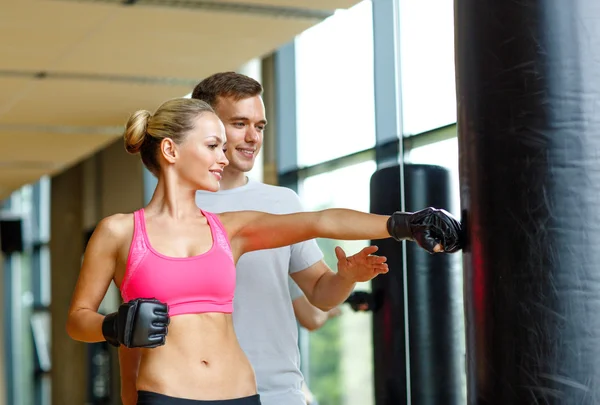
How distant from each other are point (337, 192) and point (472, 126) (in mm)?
3559

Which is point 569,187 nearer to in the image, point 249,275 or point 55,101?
point 249,275

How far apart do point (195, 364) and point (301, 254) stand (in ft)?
1.88

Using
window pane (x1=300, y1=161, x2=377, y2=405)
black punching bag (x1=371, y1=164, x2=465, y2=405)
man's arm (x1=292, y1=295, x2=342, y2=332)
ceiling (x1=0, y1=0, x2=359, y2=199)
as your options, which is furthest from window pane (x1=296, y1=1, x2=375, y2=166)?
man's arm (x1=292, y1=295, x2=342, y2=332)

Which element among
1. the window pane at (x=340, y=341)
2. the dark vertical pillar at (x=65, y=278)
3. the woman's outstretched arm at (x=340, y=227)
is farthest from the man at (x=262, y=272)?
the dark vertical pillar at (x=65, y=278)

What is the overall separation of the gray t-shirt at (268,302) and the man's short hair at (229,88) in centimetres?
22

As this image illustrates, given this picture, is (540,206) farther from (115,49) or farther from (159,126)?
(115,49)

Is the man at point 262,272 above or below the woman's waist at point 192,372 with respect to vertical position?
above

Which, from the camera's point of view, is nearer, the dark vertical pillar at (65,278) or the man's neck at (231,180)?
the man's neck at (231,180)

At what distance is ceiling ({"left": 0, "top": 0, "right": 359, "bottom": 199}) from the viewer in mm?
3623

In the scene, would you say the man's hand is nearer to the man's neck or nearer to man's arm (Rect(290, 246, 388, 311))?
man's arm (Rect(290, 246, 388, 311))

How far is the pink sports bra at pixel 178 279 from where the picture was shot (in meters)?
1.92

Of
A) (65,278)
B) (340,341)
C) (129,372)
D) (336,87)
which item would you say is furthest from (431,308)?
(65,278)

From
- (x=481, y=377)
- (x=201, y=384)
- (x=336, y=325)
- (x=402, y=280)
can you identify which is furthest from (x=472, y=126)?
(x=336, y=325)

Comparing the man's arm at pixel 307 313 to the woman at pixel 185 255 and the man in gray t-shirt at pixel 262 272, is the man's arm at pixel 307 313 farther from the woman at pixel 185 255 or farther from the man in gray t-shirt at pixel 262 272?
the woman at pixel 185 255
